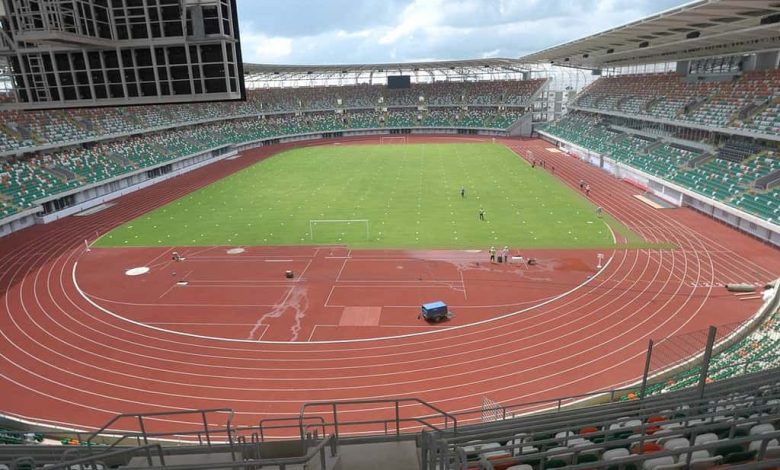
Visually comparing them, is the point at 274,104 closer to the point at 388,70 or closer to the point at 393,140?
the point at 388,70

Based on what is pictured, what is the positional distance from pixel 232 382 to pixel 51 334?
996 cm

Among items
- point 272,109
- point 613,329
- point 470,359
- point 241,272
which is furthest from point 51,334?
point 272,109

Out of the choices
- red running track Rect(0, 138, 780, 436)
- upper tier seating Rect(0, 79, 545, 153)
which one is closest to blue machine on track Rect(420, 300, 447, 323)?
red running track Rect(0, 138, 780, 436)

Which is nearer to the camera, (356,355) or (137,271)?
(356,355)

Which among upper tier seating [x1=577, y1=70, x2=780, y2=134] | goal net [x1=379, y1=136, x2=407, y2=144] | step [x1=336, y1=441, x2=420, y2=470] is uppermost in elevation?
upper tier seating [x1=577, y1=70, x2=780, y2=134]

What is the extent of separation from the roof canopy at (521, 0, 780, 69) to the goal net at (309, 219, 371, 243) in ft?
77.1

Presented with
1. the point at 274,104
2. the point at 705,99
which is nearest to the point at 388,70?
the point at 274,104

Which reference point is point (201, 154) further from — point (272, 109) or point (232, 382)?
point (232, 382)

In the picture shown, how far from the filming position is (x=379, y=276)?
85.8 ft

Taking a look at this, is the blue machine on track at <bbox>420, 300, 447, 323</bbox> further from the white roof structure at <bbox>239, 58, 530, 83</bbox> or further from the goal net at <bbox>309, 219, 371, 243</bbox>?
the white roof structure at <bbox>239, 58, 530, 83</bbox>

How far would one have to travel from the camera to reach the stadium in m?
8.66

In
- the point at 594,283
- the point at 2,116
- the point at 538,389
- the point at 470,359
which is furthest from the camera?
the point at 2,116

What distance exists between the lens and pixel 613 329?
20156 millimetres

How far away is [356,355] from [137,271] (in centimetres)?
1640
